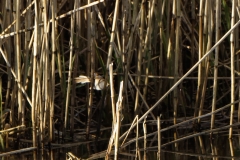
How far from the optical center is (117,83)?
436 cm

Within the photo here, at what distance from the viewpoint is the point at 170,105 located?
4.23m

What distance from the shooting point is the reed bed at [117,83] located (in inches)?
138

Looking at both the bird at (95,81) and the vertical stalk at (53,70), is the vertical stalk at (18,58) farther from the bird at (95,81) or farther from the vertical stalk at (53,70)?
the bird at (95,81)

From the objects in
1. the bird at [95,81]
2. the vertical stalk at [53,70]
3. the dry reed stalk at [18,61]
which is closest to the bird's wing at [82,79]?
the bird at [95,81]

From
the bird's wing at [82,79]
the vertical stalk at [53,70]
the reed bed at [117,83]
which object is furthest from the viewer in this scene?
the bird's wing at [82,79]

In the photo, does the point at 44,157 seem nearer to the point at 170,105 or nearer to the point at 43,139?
the point at 43,139

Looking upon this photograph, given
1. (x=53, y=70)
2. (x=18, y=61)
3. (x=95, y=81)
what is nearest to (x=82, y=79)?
(x=95, y=81)

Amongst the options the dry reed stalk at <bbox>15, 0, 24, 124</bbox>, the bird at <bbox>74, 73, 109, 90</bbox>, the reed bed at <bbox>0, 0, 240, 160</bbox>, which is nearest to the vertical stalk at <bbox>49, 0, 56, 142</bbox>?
the reed bed at <bbox>0, 0, 240, 160</bbox>

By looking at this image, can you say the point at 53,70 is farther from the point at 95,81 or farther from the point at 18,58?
the point at 95,81

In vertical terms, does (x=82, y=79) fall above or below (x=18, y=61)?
below

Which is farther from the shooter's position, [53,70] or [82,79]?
[82,79]

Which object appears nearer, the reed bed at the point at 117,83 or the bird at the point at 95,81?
the reed bed at the point at 117,83

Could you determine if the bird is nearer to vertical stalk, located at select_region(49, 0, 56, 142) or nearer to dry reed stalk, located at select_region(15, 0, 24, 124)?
vertical stalk, located at select_region(49, 0, 56, 142)

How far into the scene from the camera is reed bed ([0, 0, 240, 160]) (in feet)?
11.5
